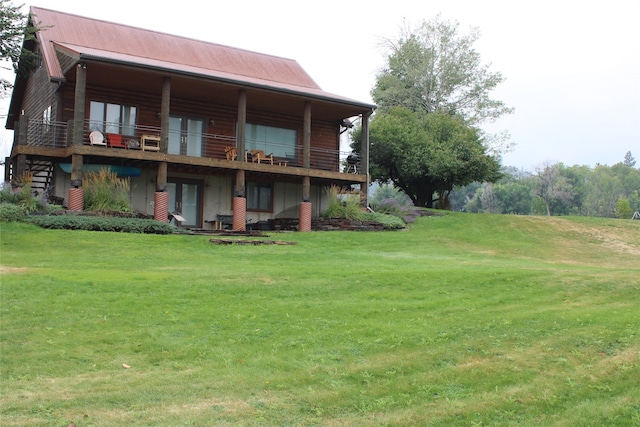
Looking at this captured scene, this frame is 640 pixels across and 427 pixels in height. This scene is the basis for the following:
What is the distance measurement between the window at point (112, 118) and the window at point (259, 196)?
17.3ft

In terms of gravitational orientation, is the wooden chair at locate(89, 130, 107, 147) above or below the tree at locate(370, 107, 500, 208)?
below

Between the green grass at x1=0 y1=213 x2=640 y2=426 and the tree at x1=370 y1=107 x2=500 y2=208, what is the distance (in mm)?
18208

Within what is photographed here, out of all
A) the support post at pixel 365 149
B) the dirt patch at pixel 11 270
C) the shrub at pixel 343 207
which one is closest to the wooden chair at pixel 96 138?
the shrub at pixel 343 207

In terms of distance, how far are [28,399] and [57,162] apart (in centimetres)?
1756

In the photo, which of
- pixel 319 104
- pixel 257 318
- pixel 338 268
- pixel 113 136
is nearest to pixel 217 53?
pixel 319 104

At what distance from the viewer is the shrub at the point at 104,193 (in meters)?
19.4

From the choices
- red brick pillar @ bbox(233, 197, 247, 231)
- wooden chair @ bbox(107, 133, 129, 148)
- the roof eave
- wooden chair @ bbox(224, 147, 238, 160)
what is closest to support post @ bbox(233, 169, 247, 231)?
red brick pillar @ bbox(233, 197, 247, 231)

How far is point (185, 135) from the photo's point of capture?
2447 centimetres

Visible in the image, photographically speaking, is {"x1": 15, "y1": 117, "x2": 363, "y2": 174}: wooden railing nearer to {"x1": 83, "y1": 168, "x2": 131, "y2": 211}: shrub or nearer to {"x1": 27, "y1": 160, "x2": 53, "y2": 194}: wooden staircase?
{"x1": 27, "y1": 160, "x2": 53, "y2": 194}: wooden staircase

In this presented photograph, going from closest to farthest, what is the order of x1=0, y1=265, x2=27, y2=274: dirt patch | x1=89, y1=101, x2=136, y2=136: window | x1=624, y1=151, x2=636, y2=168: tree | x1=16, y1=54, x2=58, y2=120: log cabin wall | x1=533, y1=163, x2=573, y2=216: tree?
x1=0, y1=265, x2=27, y2=274: dirt patch
x1=89, y1=101, x2=136, y2=136: window
x1=16, y1=54, x2=58, y2=120: log cabin wall
x1=533, y1=163, x2=573, y2=216: tree
x1=624, y1=151, x2=636, y2=168: tree

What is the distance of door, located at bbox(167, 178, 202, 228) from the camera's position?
24.1 m

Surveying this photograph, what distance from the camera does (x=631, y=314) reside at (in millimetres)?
8516

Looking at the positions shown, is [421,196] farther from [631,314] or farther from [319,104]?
[631,314]

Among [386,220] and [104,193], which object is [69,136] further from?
[386,220]
